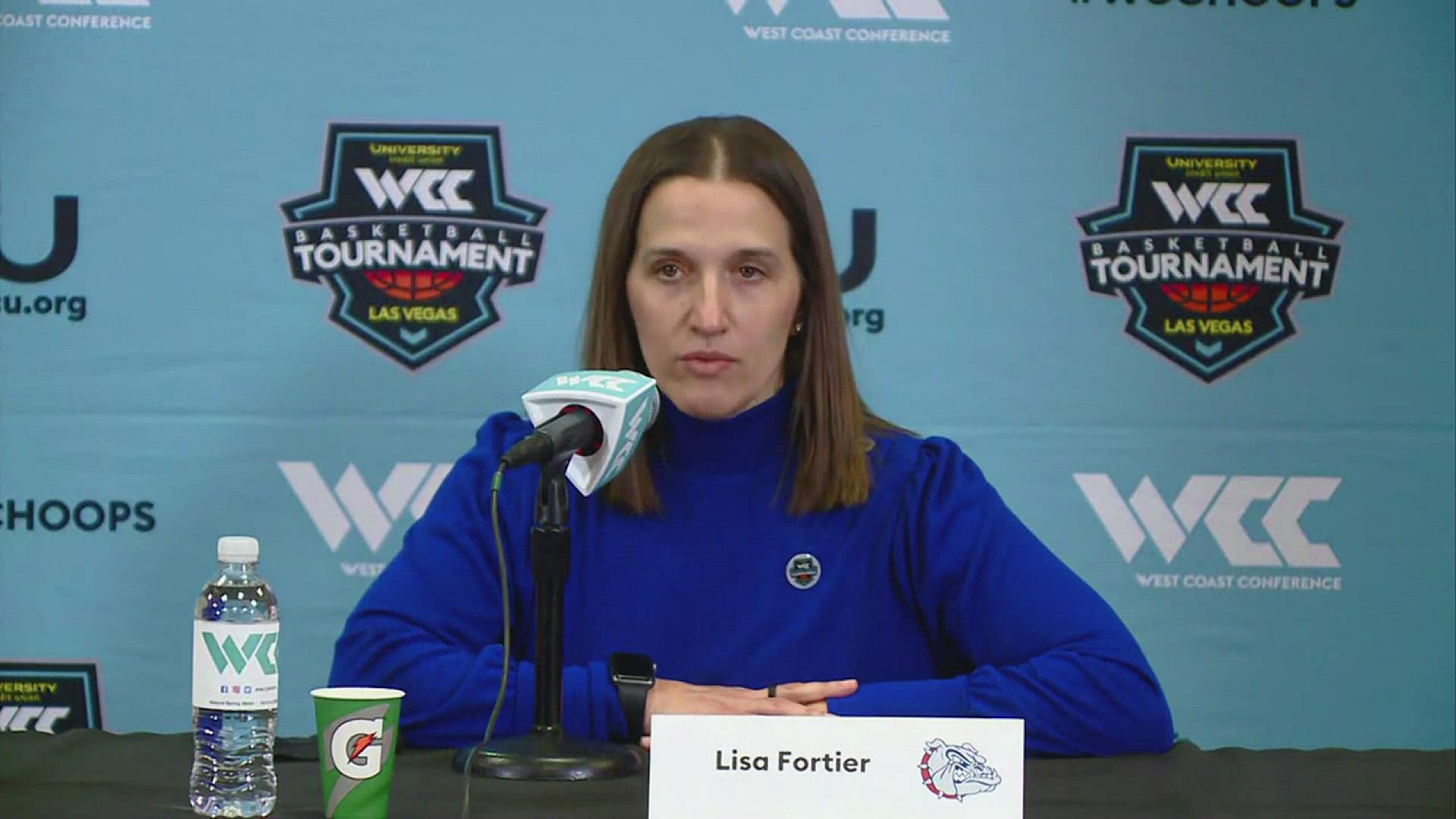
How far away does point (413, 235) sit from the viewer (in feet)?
7.88

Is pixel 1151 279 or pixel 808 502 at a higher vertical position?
pixel 1151 279

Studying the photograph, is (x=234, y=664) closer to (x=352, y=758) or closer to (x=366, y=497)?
(x=352, y=758)

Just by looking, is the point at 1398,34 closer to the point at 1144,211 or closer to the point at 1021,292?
the point at 1144,211

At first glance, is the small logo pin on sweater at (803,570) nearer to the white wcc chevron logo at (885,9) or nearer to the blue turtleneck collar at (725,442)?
the blue turtleneck collar at (725,442)

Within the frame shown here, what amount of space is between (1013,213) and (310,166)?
3.71 feet

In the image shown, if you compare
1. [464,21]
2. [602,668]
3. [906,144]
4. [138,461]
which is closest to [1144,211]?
[906,144]

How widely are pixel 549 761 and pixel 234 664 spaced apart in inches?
10.8

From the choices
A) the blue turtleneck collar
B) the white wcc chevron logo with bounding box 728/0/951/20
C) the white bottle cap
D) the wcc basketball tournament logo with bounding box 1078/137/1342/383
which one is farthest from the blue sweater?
the white wcc chevron logo with bounding box 728/0/951/20

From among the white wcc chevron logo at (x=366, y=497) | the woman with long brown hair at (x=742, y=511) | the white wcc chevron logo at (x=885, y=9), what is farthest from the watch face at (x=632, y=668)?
the white wcc chevron logo at (x=885, y=9)

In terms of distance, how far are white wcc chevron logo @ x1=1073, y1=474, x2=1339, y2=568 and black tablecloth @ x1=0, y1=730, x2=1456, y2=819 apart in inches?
36.2

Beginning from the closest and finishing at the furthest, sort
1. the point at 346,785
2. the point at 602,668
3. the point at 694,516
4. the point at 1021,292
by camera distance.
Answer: the point at 346,785 < the point at 602,668 < the point at 694,516 < the point at 1021,292

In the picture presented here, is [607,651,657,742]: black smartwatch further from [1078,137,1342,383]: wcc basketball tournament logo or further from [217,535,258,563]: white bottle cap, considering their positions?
[1078,137,1342,383]: wcc basketball tournament logo

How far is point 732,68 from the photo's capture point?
2.39 metres

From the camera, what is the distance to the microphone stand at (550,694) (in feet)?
3.98
